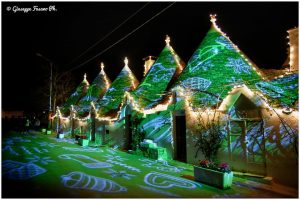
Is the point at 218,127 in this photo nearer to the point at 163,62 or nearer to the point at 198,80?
the point at 198,80

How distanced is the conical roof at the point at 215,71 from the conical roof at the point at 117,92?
25.9 feet

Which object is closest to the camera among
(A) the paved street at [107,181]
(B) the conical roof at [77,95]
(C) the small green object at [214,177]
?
(A) the paved street at [107,181]

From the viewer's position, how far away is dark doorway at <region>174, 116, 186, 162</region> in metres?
12.7

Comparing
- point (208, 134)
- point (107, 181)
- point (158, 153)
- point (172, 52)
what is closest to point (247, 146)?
point (208, 134)

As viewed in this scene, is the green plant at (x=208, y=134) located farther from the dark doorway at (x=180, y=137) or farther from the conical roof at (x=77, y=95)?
the conical roof at (x=77, y=95)

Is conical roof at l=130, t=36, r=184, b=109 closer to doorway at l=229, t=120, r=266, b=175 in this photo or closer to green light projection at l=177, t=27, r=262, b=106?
green light projection at l=177, t=27, r=262, b=106

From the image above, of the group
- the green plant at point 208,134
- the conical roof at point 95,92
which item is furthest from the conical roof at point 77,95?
the green plant at point 208,134

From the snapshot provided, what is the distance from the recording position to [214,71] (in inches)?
460

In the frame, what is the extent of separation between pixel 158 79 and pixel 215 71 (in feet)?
16.2

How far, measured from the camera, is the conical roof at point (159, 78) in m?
15.0

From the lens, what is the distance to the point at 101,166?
420 inches

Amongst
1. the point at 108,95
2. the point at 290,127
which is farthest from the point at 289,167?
the point at 108,95

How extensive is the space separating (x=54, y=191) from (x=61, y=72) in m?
31.1

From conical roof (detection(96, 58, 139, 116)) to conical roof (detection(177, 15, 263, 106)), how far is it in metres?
7.90
